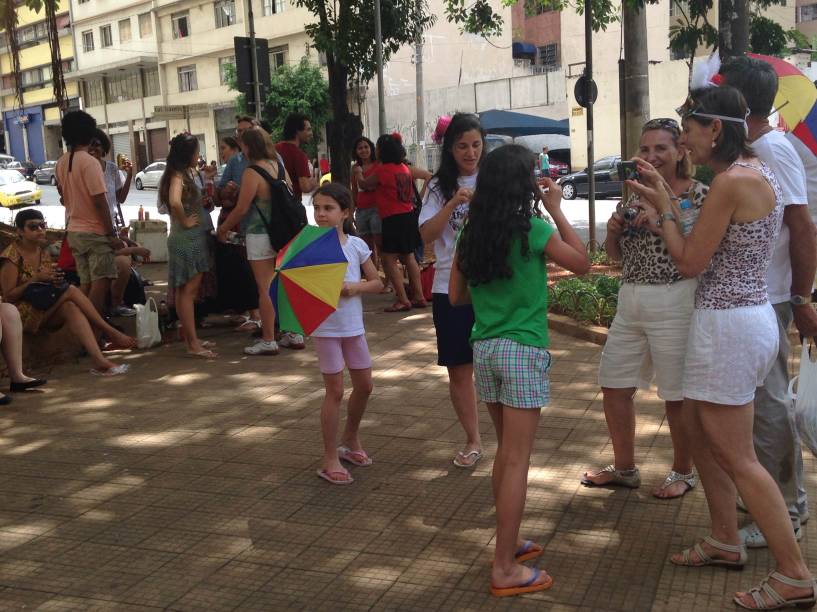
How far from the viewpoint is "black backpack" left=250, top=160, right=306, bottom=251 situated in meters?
7.11

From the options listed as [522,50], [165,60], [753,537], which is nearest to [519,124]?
[522,50]

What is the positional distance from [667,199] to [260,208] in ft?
14.4

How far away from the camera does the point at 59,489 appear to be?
4.69 metres

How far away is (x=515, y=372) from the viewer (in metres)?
3.38

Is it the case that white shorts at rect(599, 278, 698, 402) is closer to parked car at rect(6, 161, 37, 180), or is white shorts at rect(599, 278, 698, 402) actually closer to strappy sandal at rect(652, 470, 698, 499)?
strappy sandal at rect(652, 470, 698, 499)

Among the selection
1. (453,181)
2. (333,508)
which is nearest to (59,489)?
(333,508)

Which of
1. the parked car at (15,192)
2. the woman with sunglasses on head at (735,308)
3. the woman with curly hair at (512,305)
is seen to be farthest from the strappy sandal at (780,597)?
the parked car at (15,192)

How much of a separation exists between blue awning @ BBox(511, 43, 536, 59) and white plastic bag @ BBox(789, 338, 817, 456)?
40.2m

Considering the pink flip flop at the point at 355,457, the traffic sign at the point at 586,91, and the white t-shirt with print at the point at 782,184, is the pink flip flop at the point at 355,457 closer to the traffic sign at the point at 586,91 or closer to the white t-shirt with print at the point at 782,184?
the white t-shirt with print at the point at 782,184

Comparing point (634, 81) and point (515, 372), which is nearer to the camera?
point (515, 372)

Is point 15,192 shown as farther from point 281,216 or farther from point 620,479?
point 620,479

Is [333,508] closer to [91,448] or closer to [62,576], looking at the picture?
[62,576]

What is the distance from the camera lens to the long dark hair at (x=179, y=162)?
7.34 m

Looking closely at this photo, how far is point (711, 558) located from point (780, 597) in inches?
15.9
